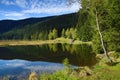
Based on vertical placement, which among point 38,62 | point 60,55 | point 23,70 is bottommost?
point 23,70

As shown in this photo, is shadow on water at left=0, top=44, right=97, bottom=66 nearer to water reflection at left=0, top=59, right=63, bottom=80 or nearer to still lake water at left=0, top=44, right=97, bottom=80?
still lake water at left=0, top=44, right=97, bottom=80

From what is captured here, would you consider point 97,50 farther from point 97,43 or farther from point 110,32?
point 110,32

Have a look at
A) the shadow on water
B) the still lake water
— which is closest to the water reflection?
the still lake water

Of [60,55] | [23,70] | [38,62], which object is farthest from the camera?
[60,55]

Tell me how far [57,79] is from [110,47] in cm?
2593

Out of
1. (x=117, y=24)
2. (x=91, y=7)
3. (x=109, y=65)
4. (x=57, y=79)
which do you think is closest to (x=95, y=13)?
(x=91, y=7)

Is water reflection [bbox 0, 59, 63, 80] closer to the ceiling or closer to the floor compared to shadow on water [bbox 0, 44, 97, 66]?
closer to the floor

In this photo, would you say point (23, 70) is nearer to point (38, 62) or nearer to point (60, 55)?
point (38, 62)

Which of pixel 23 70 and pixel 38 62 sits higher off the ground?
pixel 38 62

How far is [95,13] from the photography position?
40.9 meters

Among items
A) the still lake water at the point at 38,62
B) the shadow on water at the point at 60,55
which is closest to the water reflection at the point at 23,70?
the still lake water at the point at 38,62

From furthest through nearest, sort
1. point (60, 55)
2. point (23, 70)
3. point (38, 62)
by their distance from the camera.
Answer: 1. point (60, 55)
2. point (38, 62)
3. point (23, 70)

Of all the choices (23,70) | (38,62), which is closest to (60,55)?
(38,62)

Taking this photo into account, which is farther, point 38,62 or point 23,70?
point 38,62
